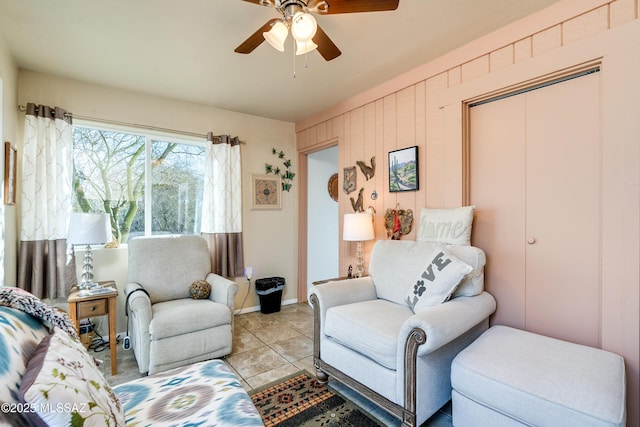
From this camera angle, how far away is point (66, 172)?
2703mm

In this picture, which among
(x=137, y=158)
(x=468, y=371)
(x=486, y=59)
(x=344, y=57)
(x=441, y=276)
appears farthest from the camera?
(x=137, y=158)

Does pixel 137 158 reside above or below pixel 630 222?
above

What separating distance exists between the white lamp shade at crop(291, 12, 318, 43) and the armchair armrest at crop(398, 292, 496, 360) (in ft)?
5.23

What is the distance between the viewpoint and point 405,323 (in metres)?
1.58

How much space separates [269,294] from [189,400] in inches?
100

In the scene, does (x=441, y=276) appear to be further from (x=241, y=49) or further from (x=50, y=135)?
(x=50, y=135)

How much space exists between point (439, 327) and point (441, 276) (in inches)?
16.5

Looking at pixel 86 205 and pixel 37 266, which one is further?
pixel 86 205

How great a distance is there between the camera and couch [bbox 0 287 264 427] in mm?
657

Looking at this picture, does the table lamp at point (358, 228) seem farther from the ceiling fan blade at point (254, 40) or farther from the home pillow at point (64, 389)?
the home pillow at point (64, 389)

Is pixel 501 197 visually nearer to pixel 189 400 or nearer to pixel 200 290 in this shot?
pixel 189 400

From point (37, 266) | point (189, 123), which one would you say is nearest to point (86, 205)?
point (37, 266)

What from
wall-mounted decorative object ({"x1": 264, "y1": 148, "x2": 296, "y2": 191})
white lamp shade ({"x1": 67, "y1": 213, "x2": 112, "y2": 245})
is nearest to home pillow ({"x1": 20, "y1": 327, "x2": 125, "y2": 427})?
white lamp shade ({"x1": 67, "y1": 213, "x2": 112, "y2": 245})

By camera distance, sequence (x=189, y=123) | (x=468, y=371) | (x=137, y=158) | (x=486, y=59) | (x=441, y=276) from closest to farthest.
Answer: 1. (x=468, y=371)
2. (x=441, y=276)
3. (x=486, y=59)
4. (x=137, y=158)
5. (x=189, y=123)
